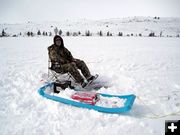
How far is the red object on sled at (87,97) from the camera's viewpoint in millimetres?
4835

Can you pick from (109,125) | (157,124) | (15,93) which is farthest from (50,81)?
(157,124)

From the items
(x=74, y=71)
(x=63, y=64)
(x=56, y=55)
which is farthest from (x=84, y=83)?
(x=56, y=55)

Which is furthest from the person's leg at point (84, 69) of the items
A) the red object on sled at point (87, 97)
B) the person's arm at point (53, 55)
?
the red object on sled at point (87, 97)

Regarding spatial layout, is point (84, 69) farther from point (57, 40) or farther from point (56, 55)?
point (57, 40)

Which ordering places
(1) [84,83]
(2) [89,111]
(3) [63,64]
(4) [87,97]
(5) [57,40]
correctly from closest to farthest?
(2) [89,111] < (4) [87,97] < (1) [84,83] < (3) [63,64] < (5) [57,40]

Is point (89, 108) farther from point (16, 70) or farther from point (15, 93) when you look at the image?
point (16, 70)

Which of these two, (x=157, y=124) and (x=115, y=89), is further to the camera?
(x=115, y=89)

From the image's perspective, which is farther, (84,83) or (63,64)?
(63,64)

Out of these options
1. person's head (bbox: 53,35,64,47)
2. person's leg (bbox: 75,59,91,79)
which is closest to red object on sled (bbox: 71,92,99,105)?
person's leg (bbox: 75,59,91,79)

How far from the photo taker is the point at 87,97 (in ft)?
16.1

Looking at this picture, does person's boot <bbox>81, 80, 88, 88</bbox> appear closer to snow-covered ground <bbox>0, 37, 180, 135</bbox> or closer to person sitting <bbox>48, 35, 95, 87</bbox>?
person sitting <bbox>48, 35, 95, 87</bbox>

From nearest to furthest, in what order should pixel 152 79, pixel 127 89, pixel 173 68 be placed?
1. pixel 127 89
2. pixel 152 79
3. pixel 173 68

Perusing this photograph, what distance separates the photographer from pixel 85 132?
3.91 meters

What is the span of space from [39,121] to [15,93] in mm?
1839
